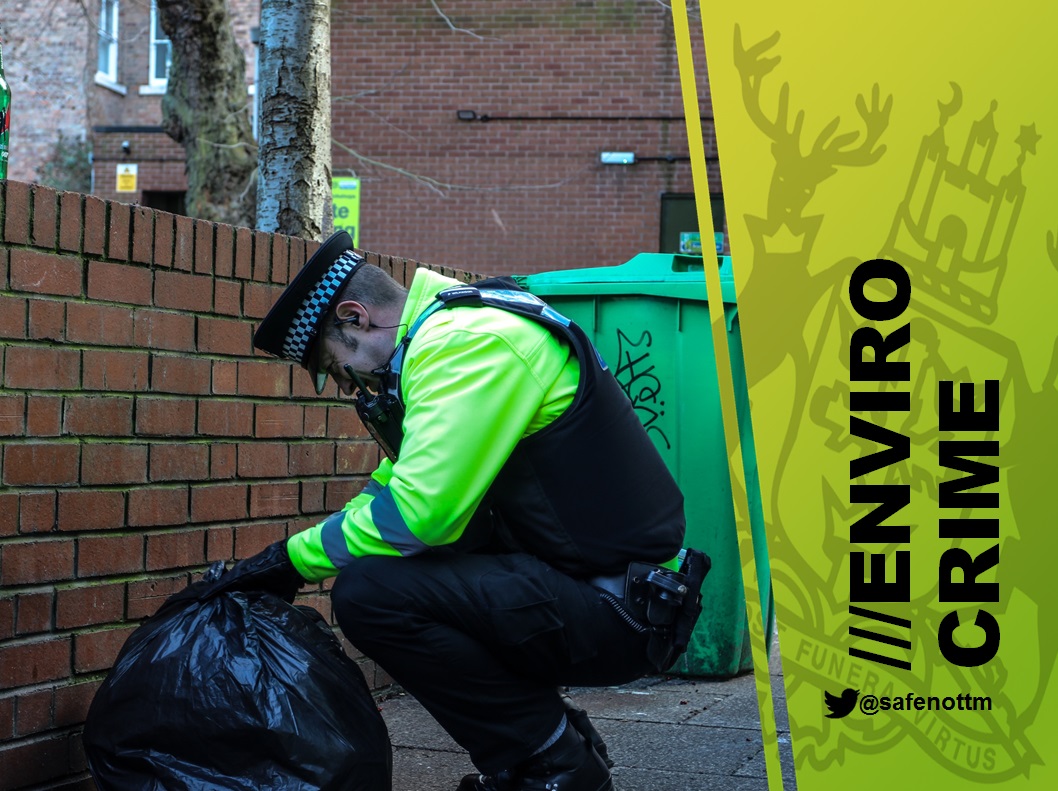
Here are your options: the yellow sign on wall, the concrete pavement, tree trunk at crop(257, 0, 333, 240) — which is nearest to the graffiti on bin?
the concrete pavement

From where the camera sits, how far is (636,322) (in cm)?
470

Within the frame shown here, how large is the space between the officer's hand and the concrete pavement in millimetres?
859

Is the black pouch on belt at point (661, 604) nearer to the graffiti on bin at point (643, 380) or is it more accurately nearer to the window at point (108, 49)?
the graffiti on bin at point (643, 380)

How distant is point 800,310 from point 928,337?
25 cm

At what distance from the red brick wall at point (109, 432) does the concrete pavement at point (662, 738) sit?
2.49 ft

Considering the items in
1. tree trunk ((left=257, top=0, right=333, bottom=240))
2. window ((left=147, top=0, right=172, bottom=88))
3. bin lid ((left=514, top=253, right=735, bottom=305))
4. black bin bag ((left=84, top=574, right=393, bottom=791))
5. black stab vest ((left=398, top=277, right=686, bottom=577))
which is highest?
window ((left=147, top=0, right=172, bottom=88))

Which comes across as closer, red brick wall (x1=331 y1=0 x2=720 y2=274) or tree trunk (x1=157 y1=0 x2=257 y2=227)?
tree trunk (x1=157 y1=0 x2=257 y2=227)

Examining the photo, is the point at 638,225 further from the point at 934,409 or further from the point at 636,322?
the point at 934,409

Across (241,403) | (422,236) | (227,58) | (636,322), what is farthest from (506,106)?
(241,403)

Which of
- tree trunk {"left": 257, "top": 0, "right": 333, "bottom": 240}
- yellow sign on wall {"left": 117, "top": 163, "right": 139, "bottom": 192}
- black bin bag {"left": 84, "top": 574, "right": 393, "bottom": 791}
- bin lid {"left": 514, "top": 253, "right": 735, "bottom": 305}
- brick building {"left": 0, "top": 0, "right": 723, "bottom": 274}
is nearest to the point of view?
black bin bag {"left": 84, "top": 574, "right": 393, "bottom": 791}

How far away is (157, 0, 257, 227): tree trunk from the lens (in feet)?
30.4

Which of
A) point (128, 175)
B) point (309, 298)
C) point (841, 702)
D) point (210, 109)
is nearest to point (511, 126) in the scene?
point (128, 175)

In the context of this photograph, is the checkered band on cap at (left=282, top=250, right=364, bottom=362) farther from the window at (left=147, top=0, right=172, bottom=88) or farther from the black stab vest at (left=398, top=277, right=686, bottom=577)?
the window at (left=147, top=0, right=172, bottom=88)

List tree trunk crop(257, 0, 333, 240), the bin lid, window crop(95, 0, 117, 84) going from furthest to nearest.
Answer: window crop(95, 0, 117, 84) → tree trunk crop(257, 0, 333, 240) → the bin lid
